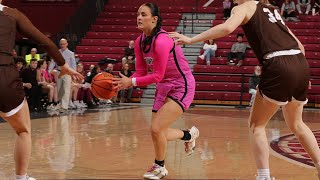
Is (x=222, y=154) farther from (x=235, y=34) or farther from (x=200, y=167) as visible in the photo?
(x=235, y=34)

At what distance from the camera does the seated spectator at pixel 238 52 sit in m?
19.6

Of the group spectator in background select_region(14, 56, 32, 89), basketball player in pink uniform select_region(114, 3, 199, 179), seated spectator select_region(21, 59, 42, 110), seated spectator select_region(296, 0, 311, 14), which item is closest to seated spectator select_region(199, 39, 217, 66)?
seated spectator select_region(296, 0, 311, 14)

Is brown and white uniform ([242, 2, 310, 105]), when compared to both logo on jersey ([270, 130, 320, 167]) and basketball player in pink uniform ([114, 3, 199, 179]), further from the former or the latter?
logo on jersey ([270, 130, 320, 167])

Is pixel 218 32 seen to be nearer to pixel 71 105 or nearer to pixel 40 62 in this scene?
pixel 40 62

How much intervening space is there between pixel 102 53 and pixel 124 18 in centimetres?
245

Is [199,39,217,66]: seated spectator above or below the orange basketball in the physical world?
below

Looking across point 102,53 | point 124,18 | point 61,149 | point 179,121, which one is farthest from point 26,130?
point 124,18

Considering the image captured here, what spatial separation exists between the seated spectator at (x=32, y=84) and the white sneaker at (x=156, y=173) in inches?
332

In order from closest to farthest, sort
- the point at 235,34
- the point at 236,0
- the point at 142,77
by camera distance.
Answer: the point at 236,0, the point at 142,77, the point at 235,34

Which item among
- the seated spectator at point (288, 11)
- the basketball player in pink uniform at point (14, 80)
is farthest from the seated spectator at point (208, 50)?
the basketball player in pink uniform at point (14, 80)

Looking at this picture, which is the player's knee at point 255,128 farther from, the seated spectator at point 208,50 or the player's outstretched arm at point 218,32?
the seated spectator at point 208,50

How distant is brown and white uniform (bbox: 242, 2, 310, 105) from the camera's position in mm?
4746

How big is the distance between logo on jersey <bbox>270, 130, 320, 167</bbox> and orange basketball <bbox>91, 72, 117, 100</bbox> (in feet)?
7.78

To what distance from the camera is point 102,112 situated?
14.3m
